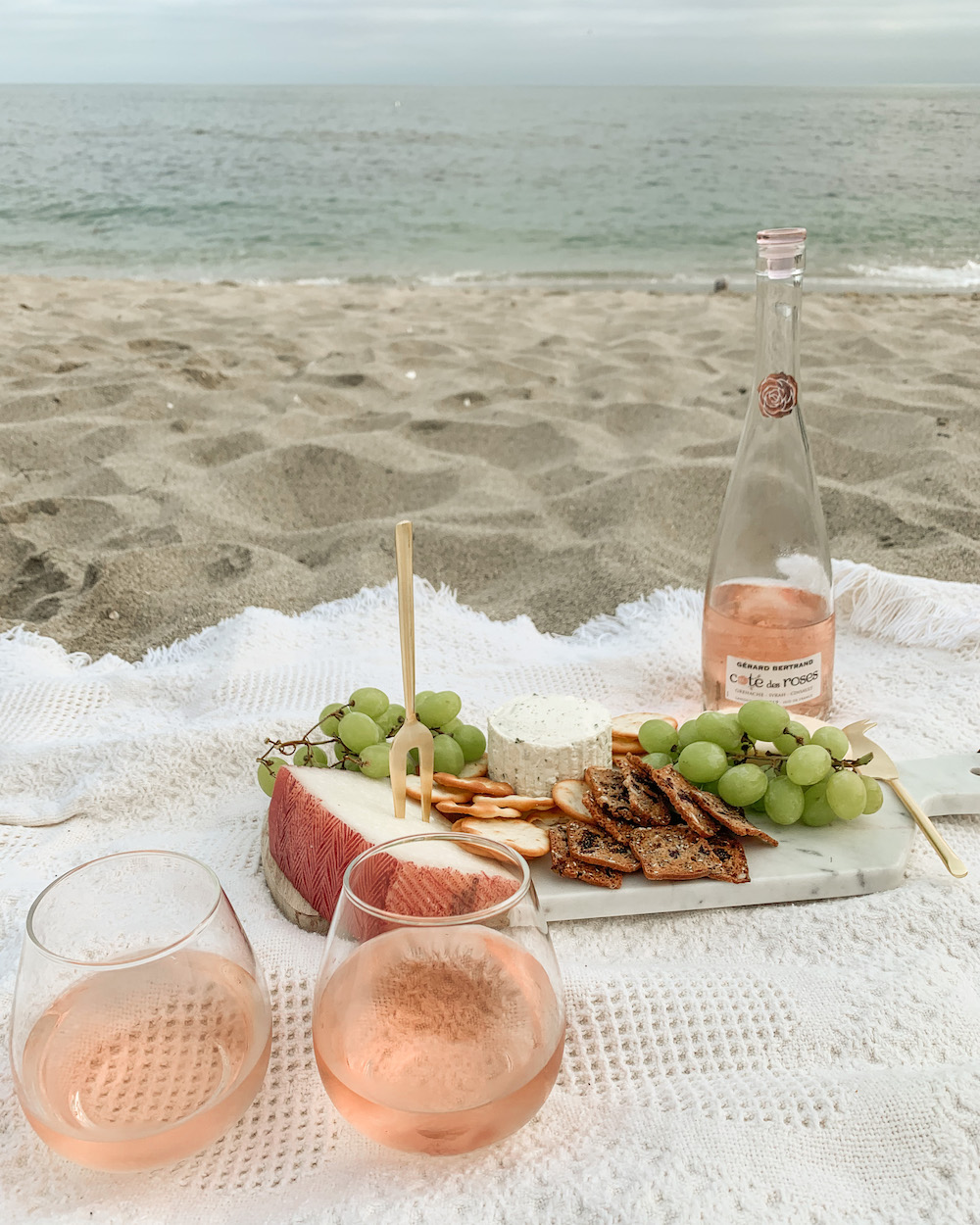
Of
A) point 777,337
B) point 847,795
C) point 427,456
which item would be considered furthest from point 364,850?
point 427,456

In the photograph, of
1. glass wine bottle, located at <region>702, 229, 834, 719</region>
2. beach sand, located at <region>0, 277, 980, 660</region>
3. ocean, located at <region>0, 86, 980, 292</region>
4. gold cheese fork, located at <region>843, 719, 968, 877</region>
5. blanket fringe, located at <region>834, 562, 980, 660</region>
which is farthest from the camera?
ocean, located at <region>0, 86, 980, 292</region>

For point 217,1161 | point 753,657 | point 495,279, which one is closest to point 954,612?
point 753,657

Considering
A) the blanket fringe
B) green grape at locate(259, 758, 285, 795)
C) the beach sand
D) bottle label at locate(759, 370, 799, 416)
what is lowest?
the beach sand

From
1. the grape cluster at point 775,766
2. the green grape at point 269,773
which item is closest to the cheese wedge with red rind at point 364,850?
the green grape at point 269,773

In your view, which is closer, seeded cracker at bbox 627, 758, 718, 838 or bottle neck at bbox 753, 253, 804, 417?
seeded cracker at bbox 627, 758, 718, 838

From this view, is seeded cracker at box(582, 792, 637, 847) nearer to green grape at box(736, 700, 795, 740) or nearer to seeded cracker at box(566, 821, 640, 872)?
seeded cracker at box(566, 821, 640, 872)

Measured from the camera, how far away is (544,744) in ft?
3.84

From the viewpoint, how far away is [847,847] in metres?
1.10

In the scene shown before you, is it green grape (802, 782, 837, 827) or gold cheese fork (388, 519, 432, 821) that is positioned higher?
gold cheese fork (388, 519, 432, 821)

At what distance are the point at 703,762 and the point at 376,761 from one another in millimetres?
372

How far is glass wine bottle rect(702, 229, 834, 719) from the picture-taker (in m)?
1.39

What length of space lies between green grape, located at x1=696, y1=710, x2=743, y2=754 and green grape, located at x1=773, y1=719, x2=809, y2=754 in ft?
0.15

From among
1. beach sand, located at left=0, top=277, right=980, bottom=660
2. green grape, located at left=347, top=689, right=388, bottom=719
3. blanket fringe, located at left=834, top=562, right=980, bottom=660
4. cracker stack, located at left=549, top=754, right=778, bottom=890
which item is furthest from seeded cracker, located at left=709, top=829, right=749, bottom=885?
beach sand, located at left=0, top=277, right=980, bottom=660

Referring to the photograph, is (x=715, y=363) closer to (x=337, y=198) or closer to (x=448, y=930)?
(x=448, y=930)
